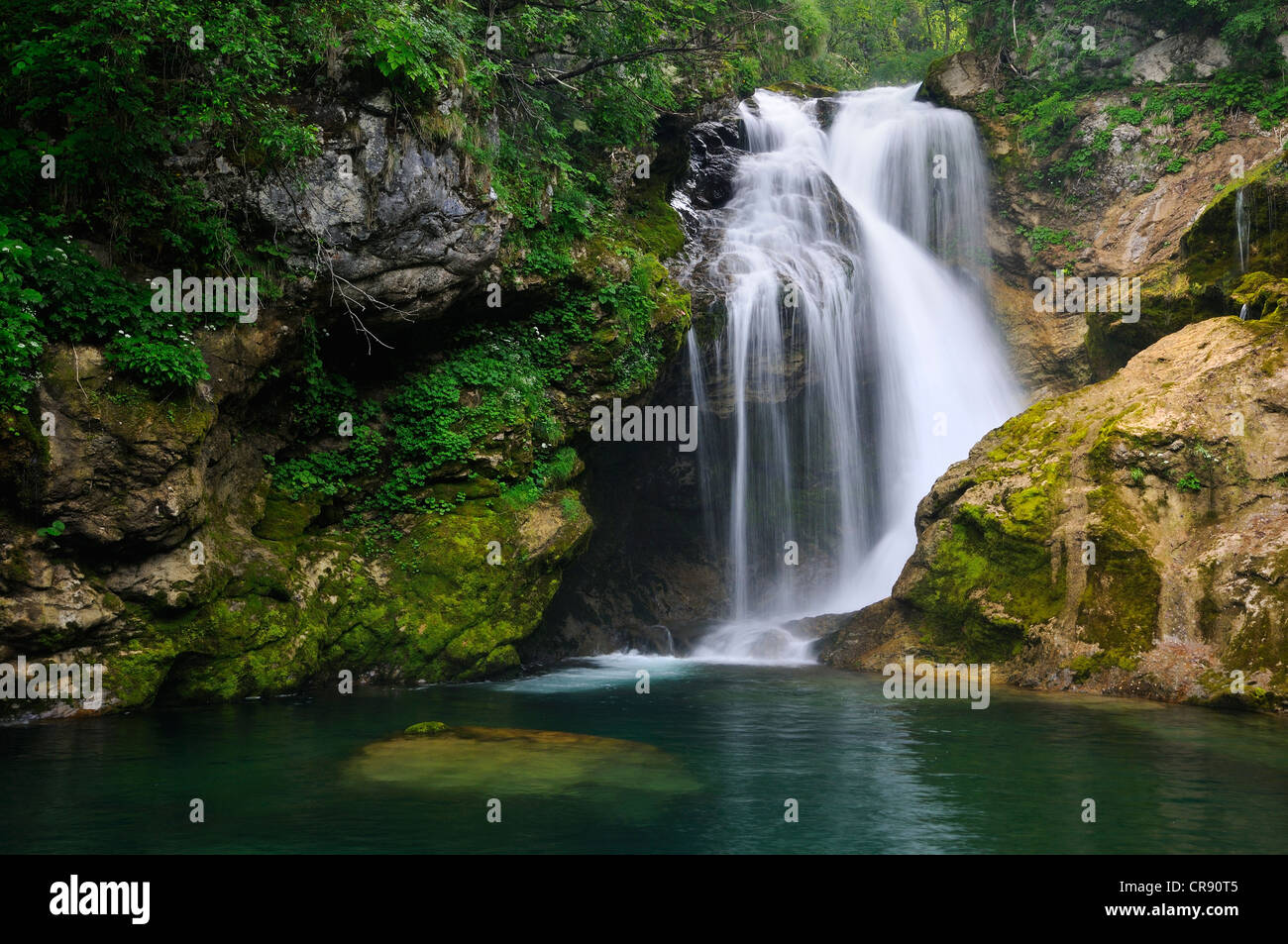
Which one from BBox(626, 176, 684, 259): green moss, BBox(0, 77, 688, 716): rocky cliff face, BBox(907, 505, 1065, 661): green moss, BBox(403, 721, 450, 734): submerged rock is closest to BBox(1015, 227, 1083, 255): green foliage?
BBox(626, 176, 684, 259): green moss

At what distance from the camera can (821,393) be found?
720 inches

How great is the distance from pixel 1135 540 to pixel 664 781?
7.79 meters

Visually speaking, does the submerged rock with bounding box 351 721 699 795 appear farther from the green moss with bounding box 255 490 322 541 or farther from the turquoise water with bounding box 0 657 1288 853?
the green moss with bounding box 255 490 322 541

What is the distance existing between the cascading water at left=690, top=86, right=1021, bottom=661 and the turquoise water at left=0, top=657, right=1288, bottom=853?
6685mm

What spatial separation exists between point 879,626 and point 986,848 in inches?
357

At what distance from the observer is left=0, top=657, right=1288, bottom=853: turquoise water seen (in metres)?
5.69

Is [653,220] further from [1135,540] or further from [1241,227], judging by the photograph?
[1135,540]

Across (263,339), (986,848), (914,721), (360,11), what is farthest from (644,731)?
(360,11)

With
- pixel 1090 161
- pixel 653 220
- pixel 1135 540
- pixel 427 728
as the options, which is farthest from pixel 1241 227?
pixel 427 728

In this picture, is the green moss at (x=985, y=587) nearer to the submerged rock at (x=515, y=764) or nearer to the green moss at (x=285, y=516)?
the submerged rock at (x=515, y=764)

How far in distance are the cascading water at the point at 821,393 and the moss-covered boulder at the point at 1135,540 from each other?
3745 mm

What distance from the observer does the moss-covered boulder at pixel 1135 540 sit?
10648 mm

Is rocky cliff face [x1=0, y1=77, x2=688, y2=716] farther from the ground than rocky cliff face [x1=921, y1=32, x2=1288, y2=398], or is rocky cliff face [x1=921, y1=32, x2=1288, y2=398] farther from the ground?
rocky cliff face [x1=921, y1=32, x2=1288, y2=398]

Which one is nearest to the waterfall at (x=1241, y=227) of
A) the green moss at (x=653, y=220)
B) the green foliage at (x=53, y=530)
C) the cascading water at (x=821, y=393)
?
the cascading water at (x=821, y=393)
